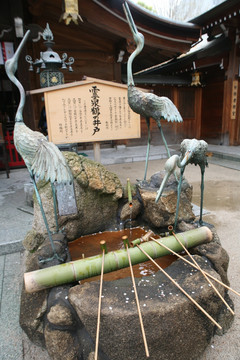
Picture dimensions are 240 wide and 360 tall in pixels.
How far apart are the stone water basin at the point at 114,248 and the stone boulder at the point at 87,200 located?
0.38ft

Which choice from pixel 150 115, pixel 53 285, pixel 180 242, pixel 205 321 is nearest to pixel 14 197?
pixel 150 115

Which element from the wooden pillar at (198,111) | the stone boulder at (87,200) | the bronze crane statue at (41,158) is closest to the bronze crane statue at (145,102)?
the stone boulder at (87,200)

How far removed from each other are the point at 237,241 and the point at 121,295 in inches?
99.4

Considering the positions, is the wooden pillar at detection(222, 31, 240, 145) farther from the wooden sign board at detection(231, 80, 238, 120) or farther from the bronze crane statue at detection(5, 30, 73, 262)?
the bronze crane statue at detection(5, 30, 73, 262)

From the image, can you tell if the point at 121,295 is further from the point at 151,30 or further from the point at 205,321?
the point at 151,30

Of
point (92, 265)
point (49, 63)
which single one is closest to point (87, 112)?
point (49, 63)

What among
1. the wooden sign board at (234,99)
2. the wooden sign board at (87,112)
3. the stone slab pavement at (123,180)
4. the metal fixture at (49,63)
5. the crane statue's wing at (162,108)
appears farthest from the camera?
the wooden sign board at (234,99)

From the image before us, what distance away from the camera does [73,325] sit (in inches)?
73.0

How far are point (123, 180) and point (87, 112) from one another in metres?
2.50

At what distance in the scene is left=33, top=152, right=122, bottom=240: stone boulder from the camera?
305 cm

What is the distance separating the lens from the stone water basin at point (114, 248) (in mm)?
2541

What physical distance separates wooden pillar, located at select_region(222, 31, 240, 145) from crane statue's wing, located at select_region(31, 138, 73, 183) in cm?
963

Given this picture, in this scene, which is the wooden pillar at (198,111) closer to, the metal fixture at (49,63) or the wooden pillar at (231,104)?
the wooden pillar at (231,104)

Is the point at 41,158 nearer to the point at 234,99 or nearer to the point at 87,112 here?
the point at 87,112
